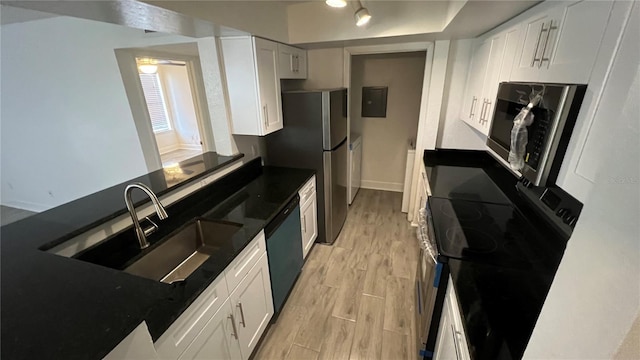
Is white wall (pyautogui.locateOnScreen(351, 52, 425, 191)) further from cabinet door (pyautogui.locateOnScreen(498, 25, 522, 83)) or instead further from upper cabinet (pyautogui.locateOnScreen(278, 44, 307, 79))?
cabinet door (pyautogui.locateOnScreen(498, 25, 522, 83))

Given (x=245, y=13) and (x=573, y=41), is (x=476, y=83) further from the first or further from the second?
(x=245, y=13)

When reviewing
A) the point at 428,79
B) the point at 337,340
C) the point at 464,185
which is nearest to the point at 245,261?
the point at 337,340

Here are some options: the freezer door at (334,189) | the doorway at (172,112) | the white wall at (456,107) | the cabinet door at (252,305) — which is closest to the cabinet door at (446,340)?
the cabinet door at (252,305)

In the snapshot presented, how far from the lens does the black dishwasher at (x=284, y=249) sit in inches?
69.2

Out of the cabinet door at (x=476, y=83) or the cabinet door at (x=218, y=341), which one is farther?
the cabinet door at (x=476, y=83)

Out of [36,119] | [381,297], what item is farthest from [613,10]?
[36,119]

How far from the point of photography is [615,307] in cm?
34

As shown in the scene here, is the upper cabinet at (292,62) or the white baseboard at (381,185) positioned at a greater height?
the upper cabinet at (292,62)

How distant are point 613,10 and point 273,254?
1906 mm

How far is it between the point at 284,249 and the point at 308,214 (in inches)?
22.8

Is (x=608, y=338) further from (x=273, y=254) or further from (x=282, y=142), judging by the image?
(x=282, y=142)

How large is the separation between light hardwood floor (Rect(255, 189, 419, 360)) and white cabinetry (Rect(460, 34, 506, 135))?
1.48 meters

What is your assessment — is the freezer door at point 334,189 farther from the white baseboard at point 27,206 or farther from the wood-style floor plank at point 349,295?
the white baseboard at point 27,206

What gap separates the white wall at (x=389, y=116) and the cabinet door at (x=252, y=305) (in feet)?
9.40
